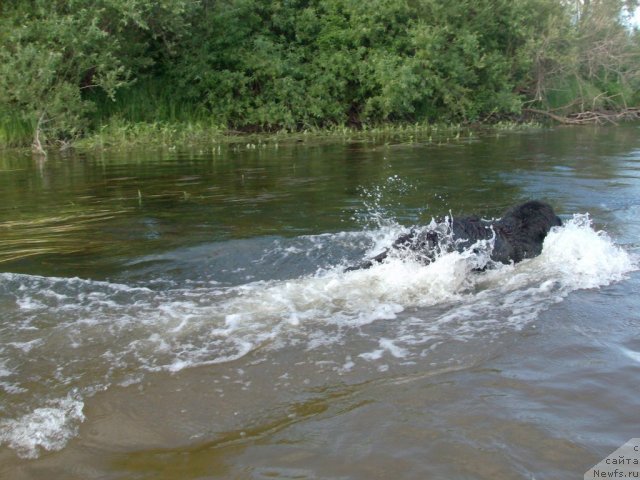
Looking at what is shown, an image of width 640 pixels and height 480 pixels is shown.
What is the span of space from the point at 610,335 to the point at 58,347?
12.6ft

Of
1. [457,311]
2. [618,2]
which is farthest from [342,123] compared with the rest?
[457,311]

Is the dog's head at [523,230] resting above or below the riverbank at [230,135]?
below

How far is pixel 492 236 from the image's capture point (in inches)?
246

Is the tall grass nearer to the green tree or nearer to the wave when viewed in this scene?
the green tree

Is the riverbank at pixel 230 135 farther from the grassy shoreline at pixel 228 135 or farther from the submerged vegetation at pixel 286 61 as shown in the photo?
the submerged vegetation at pixel 286 61

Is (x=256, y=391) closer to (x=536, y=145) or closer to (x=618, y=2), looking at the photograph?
(x=536, y=145)

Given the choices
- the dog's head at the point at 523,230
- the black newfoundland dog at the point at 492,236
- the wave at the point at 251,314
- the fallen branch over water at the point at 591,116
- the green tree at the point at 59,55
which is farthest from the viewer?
the fallen branch over water at the point at 591,116

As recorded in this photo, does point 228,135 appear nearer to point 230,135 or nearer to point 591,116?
point 230,135

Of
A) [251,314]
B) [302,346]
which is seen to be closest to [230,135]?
[251,314]

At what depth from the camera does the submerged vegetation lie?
1844cm

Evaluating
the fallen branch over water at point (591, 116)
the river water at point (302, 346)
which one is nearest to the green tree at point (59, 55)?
the river water at point (302, 346)

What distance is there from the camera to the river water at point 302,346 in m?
2.96

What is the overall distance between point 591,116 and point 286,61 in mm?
13729

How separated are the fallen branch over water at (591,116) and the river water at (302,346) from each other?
1833 centimetres
